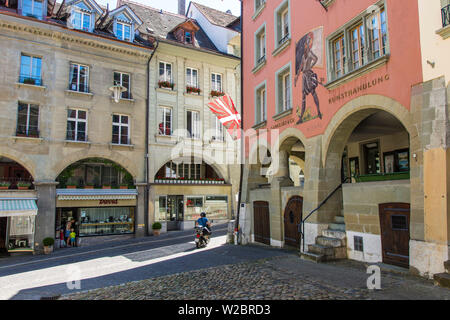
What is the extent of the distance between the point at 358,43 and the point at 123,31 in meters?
18.1

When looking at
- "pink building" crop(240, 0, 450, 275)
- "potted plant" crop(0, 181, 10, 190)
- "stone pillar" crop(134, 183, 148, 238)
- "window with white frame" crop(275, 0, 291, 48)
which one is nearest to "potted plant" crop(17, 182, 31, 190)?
"potted plant" crop(0, 181, 10, 190)

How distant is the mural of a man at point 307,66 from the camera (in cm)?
1154

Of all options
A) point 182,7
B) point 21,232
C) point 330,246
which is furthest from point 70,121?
point 182,7

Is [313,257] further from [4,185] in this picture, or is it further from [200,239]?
[4,185]

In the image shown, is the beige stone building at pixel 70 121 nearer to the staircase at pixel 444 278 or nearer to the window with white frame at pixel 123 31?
the window with white frame at pixel 123 31

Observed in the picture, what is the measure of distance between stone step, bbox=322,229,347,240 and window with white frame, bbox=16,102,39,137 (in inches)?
672

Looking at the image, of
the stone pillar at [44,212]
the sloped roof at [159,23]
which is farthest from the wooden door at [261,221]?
the sloped roof at [159,23]

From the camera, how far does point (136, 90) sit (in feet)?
74.9

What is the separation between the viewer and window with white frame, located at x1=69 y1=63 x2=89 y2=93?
2080 cm

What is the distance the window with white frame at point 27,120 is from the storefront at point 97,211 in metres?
3.77

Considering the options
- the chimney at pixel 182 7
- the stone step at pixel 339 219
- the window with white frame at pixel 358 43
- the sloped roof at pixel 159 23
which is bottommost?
the stone step at pixel 339 219
